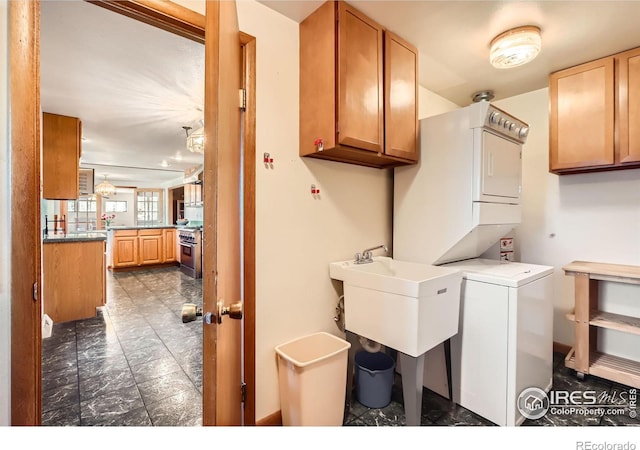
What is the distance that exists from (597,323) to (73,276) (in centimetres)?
498

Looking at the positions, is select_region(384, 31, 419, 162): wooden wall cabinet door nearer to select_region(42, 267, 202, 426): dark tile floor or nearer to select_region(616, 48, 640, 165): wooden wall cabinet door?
select_region(616, 48, 640, 165): wooden wall cabinet door

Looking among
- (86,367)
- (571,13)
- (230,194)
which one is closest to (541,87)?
(571,13)

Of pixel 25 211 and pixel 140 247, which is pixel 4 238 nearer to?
pixel 25 211

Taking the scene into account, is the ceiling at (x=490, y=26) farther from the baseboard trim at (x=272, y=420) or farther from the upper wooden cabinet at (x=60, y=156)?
the upper wooden cabinet at (x=60, y=156)

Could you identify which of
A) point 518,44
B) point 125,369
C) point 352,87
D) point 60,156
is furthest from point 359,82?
point 60,156

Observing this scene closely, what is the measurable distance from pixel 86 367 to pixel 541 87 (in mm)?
4539

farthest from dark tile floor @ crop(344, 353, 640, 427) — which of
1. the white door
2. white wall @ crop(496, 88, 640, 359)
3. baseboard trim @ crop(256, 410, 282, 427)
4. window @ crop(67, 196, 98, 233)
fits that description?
window @ crop(67, 196, 98, 233)

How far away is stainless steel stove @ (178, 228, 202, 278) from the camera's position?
521 cm

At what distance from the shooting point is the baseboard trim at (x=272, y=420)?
157 cm

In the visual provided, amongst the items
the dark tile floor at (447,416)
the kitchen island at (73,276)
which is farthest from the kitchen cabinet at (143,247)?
the dark tile floor at (447,416)

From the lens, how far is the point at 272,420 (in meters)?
1.62

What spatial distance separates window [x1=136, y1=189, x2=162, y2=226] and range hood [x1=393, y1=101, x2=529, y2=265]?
965 cm

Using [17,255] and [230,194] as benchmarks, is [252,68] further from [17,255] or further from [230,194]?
[17,255]
